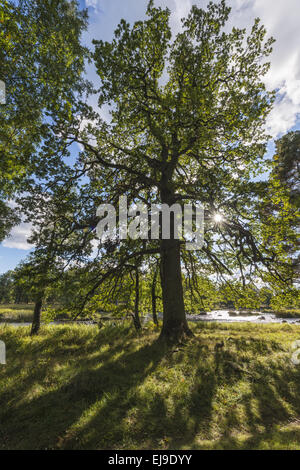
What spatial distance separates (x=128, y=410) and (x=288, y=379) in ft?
16.5

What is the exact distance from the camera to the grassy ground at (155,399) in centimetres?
361

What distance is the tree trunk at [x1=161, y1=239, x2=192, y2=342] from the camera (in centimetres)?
862

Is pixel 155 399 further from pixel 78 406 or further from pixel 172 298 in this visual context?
pixel 172 298

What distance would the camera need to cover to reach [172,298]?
8.81 metres

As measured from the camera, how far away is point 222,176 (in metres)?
6.73

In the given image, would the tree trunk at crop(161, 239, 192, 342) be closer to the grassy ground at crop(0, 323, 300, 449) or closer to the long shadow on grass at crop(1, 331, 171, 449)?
the grassy ground at crop(0, 323, 300, 449)

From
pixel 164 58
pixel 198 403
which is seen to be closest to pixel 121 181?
pixel 164 58

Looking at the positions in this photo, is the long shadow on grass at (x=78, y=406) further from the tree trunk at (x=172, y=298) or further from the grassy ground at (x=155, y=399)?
the tree trunk at (x=172, y=298)

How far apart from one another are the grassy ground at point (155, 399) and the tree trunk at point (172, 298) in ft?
2.95

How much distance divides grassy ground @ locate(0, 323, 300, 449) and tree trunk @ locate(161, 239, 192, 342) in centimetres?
90

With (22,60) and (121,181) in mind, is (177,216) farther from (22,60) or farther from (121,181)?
(22,60)

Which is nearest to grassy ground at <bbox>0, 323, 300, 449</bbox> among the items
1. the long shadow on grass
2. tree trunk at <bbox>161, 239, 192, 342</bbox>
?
the long shadow on grass

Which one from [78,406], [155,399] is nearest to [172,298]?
[155,399]

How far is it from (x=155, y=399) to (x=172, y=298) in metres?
4.35
